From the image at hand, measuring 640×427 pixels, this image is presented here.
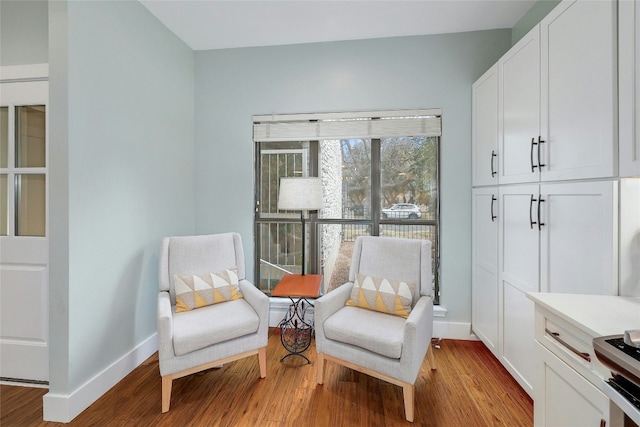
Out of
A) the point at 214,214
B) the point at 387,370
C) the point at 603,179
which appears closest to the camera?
the point at 603,179

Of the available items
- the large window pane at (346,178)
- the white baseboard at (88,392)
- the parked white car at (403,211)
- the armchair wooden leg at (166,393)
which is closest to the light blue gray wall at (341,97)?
the parked white car at (403,211)

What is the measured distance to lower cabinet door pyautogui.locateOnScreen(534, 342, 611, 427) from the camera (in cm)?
97

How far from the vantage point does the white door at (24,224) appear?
191cm

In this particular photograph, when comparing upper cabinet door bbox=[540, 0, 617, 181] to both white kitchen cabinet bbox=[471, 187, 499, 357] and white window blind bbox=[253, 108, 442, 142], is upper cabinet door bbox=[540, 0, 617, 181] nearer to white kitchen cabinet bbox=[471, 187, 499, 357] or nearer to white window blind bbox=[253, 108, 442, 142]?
white kitchen cabinet bbox=[471, 187, 499, 357]

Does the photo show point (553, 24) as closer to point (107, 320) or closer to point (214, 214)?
point (214, 214)

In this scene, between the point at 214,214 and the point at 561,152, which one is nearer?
the point at 561,152

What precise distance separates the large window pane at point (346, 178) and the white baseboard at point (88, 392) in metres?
1.92

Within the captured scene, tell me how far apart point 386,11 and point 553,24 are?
47.0 inches

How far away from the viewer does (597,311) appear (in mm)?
1102

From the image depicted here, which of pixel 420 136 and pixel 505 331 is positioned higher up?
pixel 420 136

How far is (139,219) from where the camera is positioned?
2.31 metres

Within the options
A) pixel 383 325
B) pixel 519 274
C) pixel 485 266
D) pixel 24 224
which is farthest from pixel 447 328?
pixel 24 224

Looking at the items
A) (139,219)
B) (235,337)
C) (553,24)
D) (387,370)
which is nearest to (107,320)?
(139,219)

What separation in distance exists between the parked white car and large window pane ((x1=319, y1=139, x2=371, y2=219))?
0.19 metres
